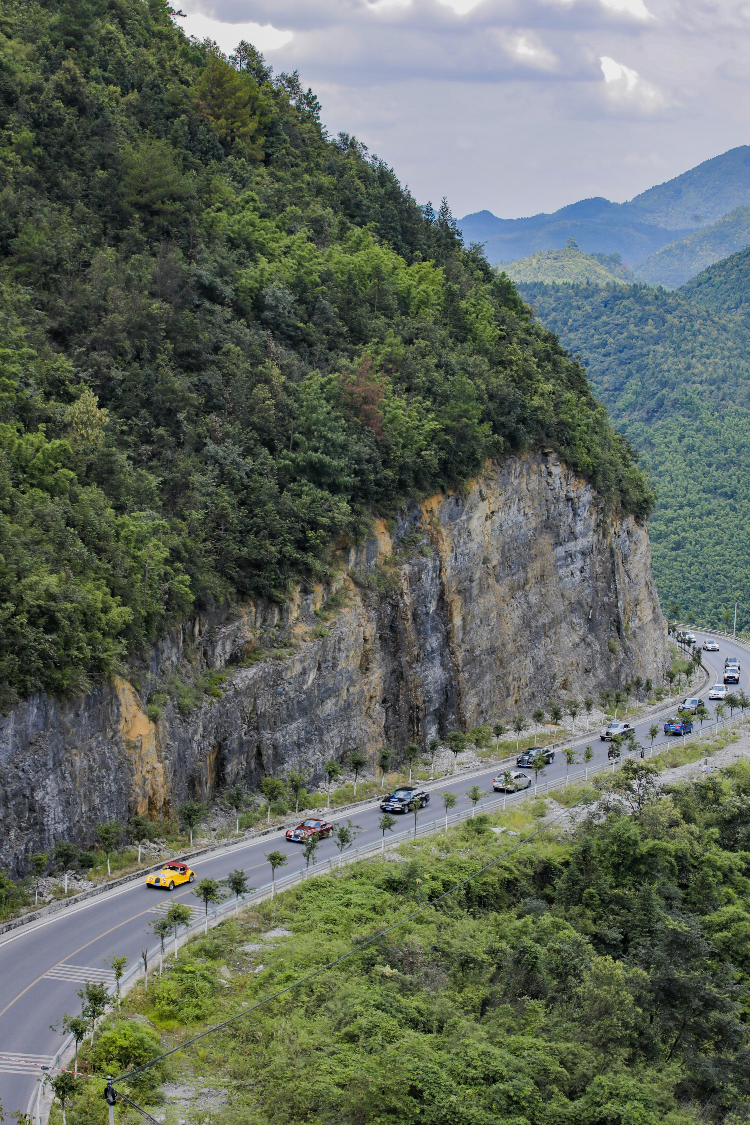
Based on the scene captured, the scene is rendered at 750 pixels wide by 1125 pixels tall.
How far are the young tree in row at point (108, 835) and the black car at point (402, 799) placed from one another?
12.3 metres

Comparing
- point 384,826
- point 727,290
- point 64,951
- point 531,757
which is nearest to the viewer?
point 64,951

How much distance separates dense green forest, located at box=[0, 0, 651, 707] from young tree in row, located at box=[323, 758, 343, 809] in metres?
7.56

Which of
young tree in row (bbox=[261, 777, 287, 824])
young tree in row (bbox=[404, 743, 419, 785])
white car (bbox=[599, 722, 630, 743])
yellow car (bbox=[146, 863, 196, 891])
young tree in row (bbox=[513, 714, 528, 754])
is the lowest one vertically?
white car (bbox=[599, 722, 630, 743])

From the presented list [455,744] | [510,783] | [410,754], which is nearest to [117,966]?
[510,783]

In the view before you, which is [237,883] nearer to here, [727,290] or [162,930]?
[162,930]

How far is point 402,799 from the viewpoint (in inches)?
1542

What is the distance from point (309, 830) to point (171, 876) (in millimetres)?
6529

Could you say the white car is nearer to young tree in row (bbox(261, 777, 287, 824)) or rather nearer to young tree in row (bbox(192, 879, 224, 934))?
young tree in row (bbox(261, 777, 287, 824))

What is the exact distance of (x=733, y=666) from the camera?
275 feet

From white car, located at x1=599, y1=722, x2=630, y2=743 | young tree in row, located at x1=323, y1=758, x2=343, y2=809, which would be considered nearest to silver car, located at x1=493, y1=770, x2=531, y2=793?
young tree in row, located at x1=323, y1=758, x2=343, y2=809

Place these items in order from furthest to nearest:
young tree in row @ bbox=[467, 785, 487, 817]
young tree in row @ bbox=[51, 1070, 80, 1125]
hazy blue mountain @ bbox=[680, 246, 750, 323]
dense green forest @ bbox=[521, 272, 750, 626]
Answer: hazy blue mountain @ bbox=[680, 246, 750, 323]
dense green forest @ bbox=[521, 272, 750, 626]
young tree in row @ bbox=[467, 785, 487, 817]
young tree in row @ bbox=[51, 1070, 80, 1125]

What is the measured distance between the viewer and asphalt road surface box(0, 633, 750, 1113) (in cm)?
1961

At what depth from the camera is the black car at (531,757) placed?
47438mm

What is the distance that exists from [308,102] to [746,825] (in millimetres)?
60418
